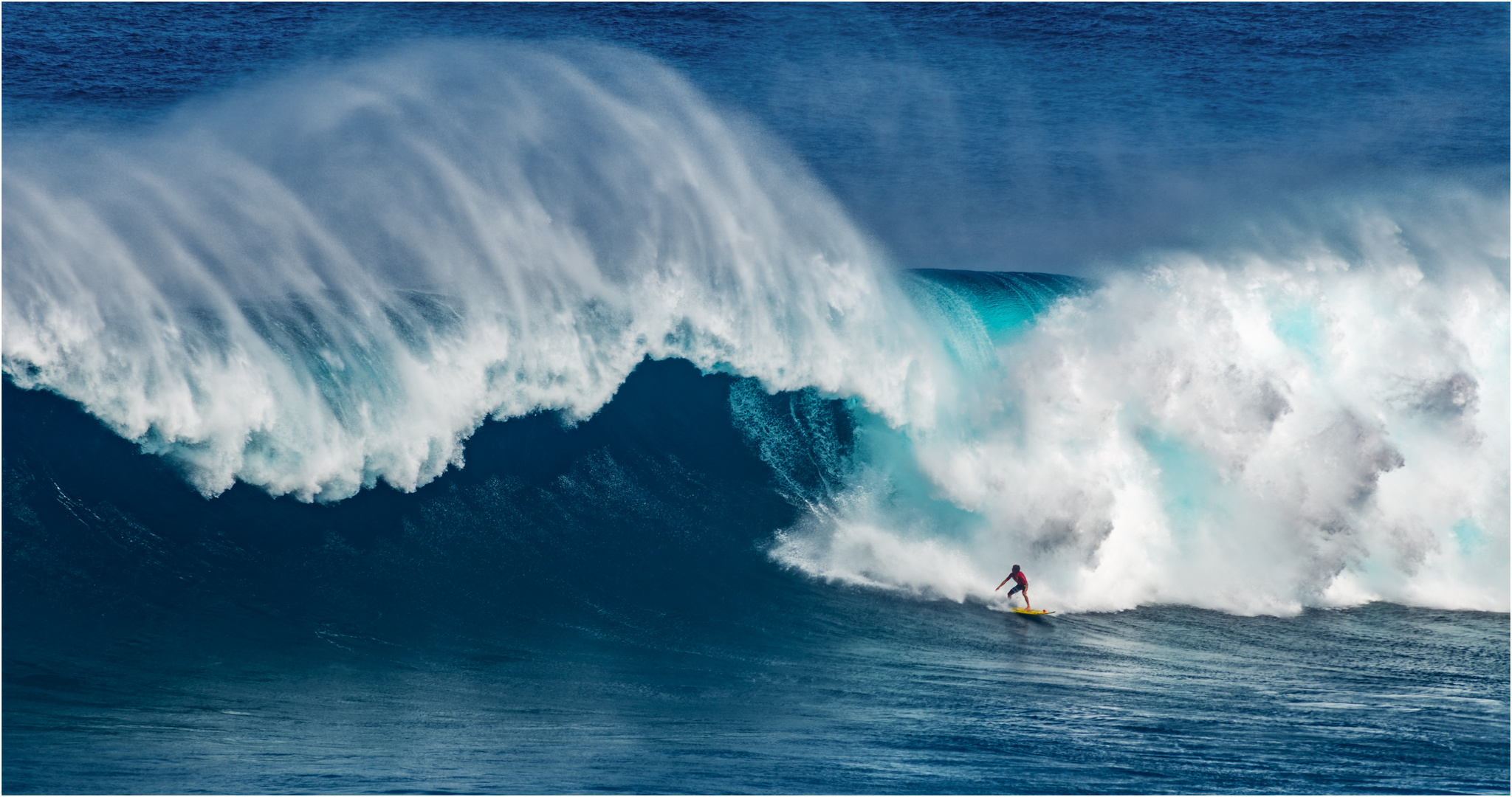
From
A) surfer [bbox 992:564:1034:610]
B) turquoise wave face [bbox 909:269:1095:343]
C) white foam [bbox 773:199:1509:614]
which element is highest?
turquoise wave face [bbox 909:269:1095:343]

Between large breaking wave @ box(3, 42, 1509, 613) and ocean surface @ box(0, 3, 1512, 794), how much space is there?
48mm

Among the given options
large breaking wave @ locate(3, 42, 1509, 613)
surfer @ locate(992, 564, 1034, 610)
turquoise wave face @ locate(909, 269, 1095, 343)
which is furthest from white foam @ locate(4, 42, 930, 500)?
surfer @ locate(992, 564, 1034, 610)

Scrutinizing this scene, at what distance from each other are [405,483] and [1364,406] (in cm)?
982

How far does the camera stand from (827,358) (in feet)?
40.5

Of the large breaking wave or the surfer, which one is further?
the large breaking wave

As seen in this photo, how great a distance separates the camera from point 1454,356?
12375 millimetres

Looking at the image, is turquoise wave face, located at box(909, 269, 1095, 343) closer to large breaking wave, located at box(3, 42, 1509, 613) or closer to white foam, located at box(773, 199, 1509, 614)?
large breaking wave, located at box(3, 42, 1509, 613)

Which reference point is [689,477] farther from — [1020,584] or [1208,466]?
[1208,466]

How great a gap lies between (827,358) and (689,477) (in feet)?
6.47

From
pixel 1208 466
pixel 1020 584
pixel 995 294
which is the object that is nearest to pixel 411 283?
pixel 1020 584

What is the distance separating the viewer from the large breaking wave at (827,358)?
1064 centimetres

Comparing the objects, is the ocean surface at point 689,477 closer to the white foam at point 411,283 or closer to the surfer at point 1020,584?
the white foam at point 411,283

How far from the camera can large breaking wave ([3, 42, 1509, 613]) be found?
34.9 feet

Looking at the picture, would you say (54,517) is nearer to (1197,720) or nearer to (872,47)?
(1197,720)
